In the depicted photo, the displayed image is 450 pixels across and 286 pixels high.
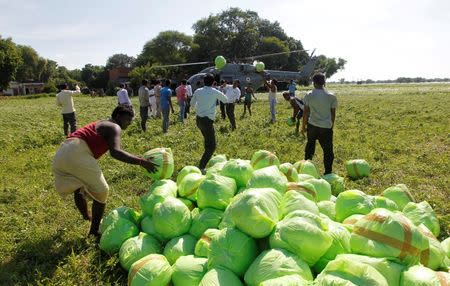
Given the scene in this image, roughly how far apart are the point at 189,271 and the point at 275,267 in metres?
0.84

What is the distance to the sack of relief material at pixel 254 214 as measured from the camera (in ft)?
11.1

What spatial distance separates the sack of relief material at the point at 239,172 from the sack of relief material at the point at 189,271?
4.75ft

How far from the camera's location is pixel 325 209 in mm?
4418

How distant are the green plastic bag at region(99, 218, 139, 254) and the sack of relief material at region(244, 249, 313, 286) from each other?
1.78m

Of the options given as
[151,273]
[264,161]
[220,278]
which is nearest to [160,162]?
[264,161]

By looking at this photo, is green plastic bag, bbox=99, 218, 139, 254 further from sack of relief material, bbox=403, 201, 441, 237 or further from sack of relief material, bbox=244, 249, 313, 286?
sack of relief material, bbox=403, 201, 441, 237

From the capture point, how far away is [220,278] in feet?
10.2

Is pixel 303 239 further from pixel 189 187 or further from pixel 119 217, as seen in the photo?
pixel 119 217

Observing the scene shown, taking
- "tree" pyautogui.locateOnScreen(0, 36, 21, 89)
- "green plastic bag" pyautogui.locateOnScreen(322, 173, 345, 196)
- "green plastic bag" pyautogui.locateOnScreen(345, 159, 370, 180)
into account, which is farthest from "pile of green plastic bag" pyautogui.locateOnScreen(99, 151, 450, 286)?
"tree" pyautogui.locateOnScreen(0, 36, 21, 89)

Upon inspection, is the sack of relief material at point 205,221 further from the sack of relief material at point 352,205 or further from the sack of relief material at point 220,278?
the sack of relief material at point 352,205

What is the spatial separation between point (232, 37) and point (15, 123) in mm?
60622

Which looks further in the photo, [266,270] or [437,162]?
[437,162]

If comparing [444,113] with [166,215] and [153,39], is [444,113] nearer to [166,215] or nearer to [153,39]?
[166,215]

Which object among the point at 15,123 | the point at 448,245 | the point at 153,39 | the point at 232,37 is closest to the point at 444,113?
the point at 448,245
